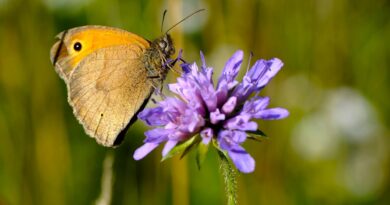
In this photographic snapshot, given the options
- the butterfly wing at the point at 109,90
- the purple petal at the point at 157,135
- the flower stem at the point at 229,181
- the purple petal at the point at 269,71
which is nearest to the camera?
the flower stem at the point at 229,181

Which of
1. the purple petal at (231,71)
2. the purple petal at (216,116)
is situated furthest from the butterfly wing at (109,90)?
the purple petal at (216,116)

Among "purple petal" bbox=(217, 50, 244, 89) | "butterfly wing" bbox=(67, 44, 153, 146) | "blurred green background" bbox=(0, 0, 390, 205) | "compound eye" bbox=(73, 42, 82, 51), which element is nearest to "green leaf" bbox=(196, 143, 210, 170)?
"purple petal" bbox=(217, 50, 244, 89)

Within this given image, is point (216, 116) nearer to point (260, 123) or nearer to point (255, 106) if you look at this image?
point (255, 106)

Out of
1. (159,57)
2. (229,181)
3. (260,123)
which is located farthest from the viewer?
(260,123)

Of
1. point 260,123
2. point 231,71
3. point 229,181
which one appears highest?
point 231,71

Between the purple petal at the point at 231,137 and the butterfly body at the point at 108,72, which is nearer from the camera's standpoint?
the purple petal at the point at 231,137

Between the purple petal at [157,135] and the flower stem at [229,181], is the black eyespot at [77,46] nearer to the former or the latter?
the purple petal at [157,135]

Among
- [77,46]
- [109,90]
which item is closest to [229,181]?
[109,90]
